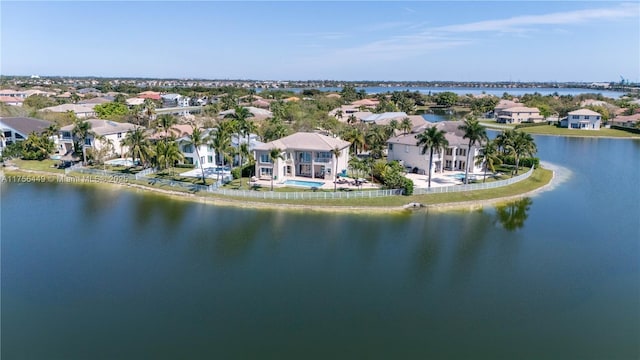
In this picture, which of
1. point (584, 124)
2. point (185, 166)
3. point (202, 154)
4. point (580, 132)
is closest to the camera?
point (202, 154)

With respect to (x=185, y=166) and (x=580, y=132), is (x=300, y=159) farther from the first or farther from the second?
(x=580, y=132)

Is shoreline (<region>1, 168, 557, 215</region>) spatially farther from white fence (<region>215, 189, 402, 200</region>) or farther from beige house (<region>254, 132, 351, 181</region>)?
beige house (<region>254, 132, 351, 181</region>)

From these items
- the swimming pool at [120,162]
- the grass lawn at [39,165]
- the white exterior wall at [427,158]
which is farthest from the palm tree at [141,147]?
the white exterior wall at [427,158]

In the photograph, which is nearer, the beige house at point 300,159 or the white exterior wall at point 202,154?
the beige house at point 300,159

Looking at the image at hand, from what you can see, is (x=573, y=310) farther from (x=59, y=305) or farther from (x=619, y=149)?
(x=619, y=149)

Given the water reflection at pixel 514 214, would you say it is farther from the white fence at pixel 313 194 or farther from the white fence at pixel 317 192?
the white fence at pixel 313 194

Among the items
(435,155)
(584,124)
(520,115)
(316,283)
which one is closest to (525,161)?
(435,155)
